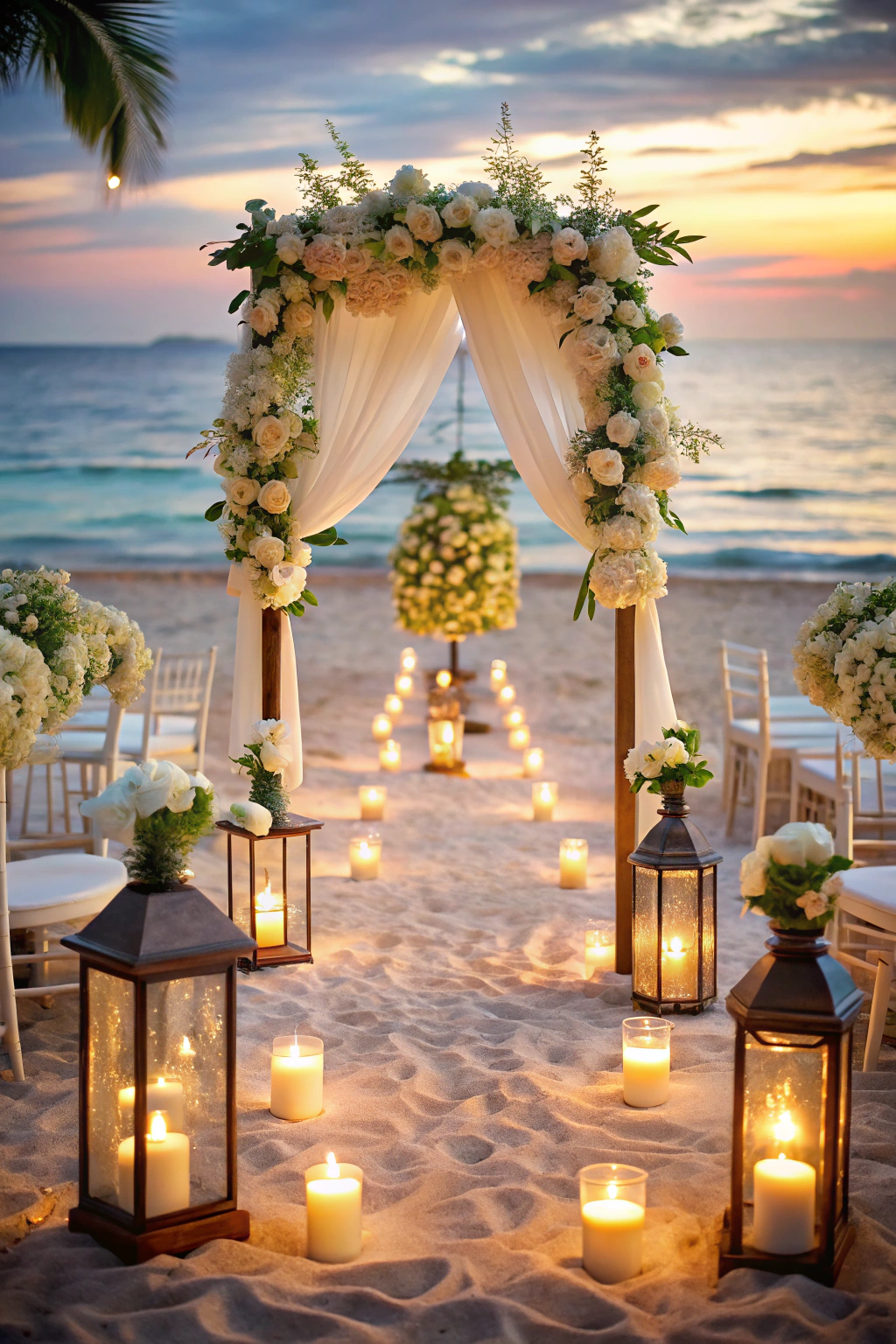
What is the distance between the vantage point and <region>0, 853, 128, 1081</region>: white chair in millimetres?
3623

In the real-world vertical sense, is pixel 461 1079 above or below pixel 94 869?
below

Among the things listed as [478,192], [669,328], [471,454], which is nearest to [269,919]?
[669,328]

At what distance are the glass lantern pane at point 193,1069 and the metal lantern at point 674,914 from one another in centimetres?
189

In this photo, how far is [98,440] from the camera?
74.7 feet

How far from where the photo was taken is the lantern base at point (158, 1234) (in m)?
2.59

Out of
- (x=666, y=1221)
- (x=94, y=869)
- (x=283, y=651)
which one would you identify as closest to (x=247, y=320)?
(x=283, y=651)

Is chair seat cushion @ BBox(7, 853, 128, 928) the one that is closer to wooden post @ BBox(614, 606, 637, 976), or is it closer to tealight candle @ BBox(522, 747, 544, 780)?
wooden post @ BBox(614, 606, 637, 976)

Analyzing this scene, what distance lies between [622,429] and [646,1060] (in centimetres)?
226

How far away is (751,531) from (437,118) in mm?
8190

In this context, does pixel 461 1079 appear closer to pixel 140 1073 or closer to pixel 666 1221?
pixel 666 1221

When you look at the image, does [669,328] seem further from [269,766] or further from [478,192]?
[269,766]

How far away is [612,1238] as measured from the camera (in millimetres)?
2525

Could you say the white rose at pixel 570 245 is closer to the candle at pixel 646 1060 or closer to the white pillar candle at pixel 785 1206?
the candle at pixel 646 1060

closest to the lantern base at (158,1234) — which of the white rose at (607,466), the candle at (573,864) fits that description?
the white rose at (607,466)
